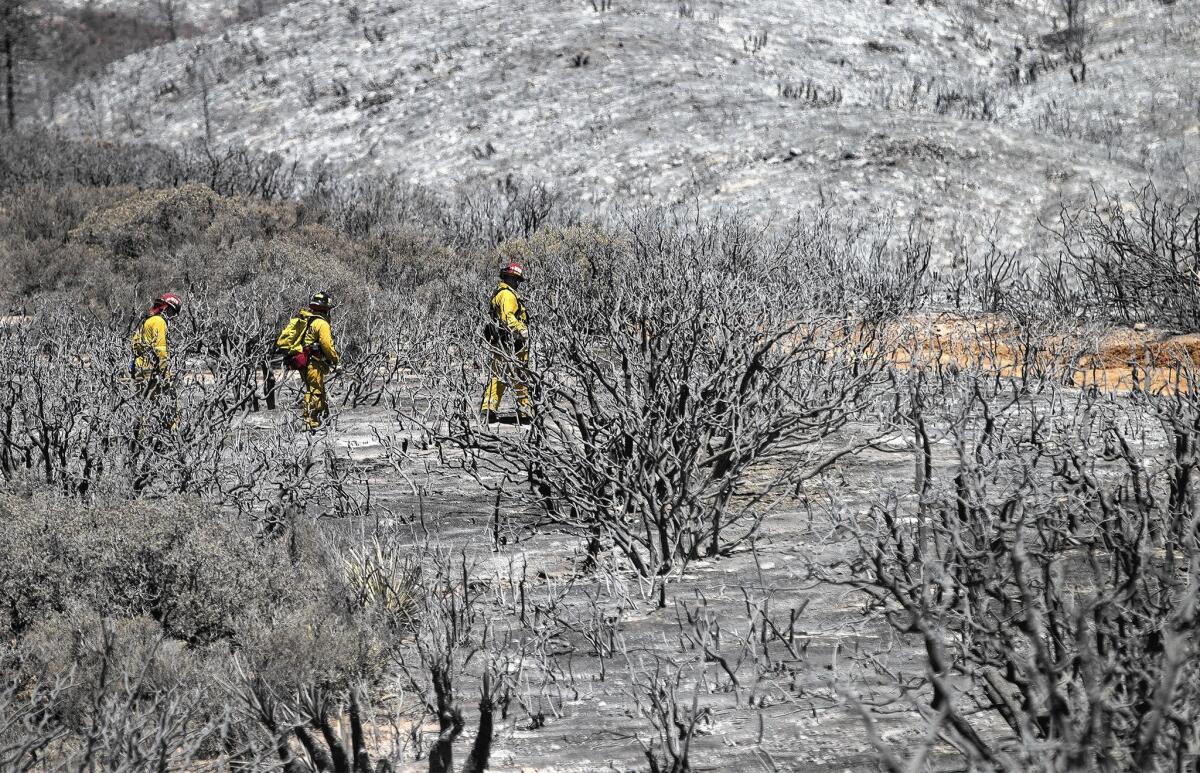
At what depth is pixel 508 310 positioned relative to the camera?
1007 centimetres

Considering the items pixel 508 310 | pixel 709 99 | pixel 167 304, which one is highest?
pixel 709 99

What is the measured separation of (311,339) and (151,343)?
1.30 meters

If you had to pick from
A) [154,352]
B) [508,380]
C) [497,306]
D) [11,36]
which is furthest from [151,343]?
[11,36]

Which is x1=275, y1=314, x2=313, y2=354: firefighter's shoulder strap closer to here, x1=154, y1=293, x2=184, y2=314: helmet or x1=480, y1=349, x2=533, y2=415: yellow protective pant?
x1=154, y1=293, x2=184, y2=314: helmet

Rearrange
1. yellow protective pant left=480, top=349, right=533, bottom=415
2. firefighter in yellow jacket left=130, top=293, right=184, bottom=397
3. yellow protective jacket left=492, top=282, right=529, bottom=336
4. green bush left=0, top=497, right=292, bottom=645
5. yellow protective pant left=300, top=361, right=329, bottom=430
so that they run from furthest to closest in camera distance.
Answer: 1. yellow protective pant left=300, top=361, right=329, bottom=430
2. yellow protective jacket left=492, top=282, right=529, bottom=336
3. firefighter in yellow jacket left=130, top=293, right=184, bottom=397
4. yellow protective pant left=480, top=349, right=533, bottom=415
5. green bush left=0, top=497, right=292, bottom=645

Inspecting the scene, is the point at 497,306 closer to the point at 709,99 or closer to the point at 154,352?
the point at 154,352

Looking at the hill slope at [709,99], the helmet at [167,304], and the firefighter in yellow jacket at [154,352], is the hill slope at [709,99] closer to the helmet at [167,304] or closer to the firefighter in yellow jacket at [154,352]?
the helmet at [167,304]

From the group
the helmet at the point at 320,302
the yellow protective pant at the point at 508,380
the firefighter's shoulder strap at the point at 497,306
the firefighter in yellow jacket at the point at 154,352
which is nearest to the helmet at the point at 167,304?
the firefighter in yellow jacket at the point at 154,352

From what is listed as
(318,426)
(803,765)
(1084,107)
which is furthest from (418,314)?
(1084,107)

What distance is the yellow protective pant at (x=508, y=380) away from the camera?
7.96 m

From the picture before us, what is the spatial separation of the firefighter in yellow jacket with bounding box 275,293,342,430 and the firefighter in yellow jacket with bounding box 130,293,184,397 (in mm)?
966

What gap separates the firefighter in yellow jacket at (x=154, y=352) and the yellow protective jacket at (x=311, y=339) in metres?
0.96

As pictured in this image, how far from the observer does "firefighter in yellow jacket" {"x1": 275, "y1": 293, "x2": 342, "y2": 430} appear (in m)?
10.1

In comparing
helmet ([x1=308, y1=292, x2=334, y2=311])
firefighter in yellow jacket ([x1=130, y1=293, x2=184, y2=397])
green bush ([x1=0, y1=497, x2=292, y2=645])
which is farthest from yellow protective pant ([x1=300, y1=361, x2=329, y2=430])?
green bush ([x1=0, y1=497, x2=292, y2=645])
